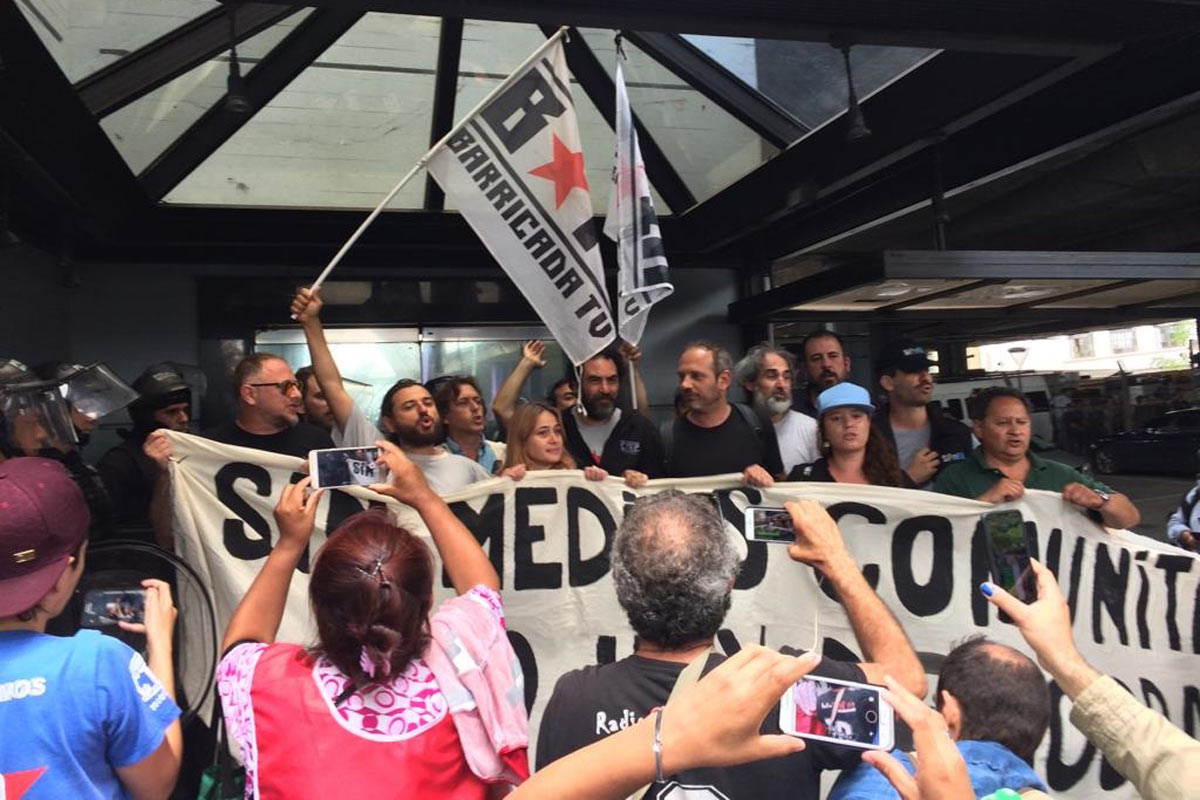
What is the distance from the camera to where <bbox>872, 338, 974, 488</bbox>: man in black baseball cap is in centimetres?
439

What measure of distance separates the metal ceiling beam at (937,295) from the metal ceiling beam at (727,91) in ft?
4.84

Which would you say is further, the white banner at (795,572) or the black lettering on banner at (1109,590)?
the black lettering on banner at (1109,590)

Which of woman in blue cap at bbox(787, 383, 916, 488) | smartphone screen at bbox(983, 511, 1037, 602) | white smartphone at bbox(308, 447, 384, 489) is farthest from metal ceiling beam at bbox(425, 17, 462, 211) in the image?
smartphone screen at bbox(983, 511, 1037, 602)

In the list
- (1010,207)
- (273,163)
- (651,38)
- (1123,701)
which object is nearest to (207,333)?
(273,163)

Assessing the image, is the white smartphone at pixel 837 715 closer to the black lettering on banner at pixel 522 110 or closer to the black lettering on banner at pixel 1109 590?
the black lettering on banner at pixel 1109 590

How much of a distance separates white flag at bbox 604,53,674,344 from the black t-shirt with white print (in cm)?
261

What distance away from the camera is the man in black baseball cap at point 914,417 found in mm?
4391

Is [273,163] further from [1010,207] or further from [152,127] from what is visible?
[1010,207]

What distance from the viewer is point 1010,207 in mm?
11398

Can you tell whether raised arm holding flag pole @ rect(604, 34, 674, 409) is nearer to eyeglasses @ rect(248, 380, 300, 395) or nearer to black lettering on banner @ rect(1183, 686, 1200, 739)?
eyeglasses @ rect(248, 380, 300, 395)

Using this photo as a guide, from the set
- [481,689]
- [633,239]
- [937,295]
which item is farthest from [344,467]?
[937,295]

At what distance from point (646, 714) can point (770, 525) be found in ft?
2.70

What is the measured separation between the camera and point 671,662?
1.63 metres

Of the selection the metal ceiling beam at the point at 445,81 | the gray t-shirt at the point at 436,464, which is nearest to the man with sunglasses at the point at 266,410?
the gray t-shirt at the point at 436,464
